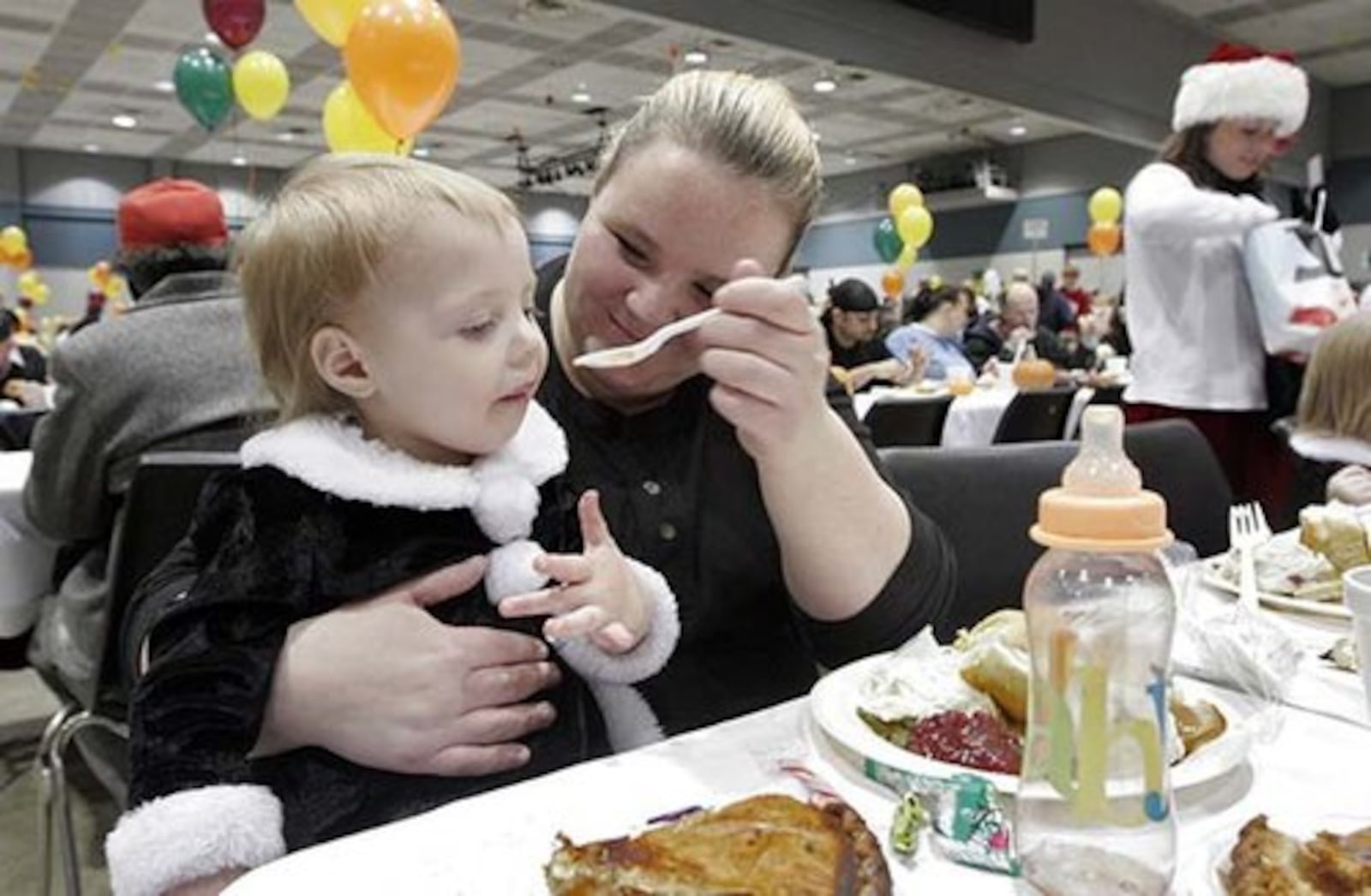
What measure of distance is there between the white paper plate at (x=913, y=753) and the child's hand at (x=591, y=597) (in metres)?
0.18

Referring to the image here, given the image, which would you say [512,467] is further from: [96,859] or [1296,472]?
[1296,472]

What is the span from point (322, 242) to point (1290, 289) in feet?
8.94

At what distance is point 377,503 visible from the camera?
943 mm

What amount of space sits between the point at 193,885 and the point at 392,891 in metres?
0.28

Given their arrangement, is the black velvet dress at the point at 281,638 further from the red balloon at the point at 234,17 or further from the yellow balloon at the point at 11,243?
the yellow balloon at the point at 11,243

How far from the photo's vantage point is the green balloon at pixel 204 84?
719cm

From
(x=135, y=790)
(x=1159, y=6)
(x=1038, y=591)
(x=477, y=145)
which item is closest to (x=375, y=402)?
(x=135, y=790)

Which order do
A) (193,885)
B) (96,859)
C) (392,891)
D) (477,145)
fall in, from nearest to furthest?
(392,891) < (193,885) < (96,859) < (477,145)

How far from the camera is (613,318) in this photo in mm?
1152

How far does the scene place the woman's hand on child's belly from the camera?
33.8 inches

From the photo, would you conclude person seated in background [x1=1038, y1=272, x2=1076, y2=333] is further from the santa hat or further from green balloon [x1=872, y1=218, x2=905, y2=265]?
the santa hat

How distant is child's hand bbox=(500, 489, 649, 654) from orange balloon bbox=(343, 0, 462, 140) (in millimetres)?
3925

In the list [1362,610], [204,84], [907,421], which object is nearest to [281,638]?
[1362,610]

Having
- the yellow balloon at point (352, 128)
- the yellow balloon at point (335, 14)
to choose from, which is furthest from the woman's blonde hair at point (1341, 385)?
the yellow balloon at point (352, 128)
